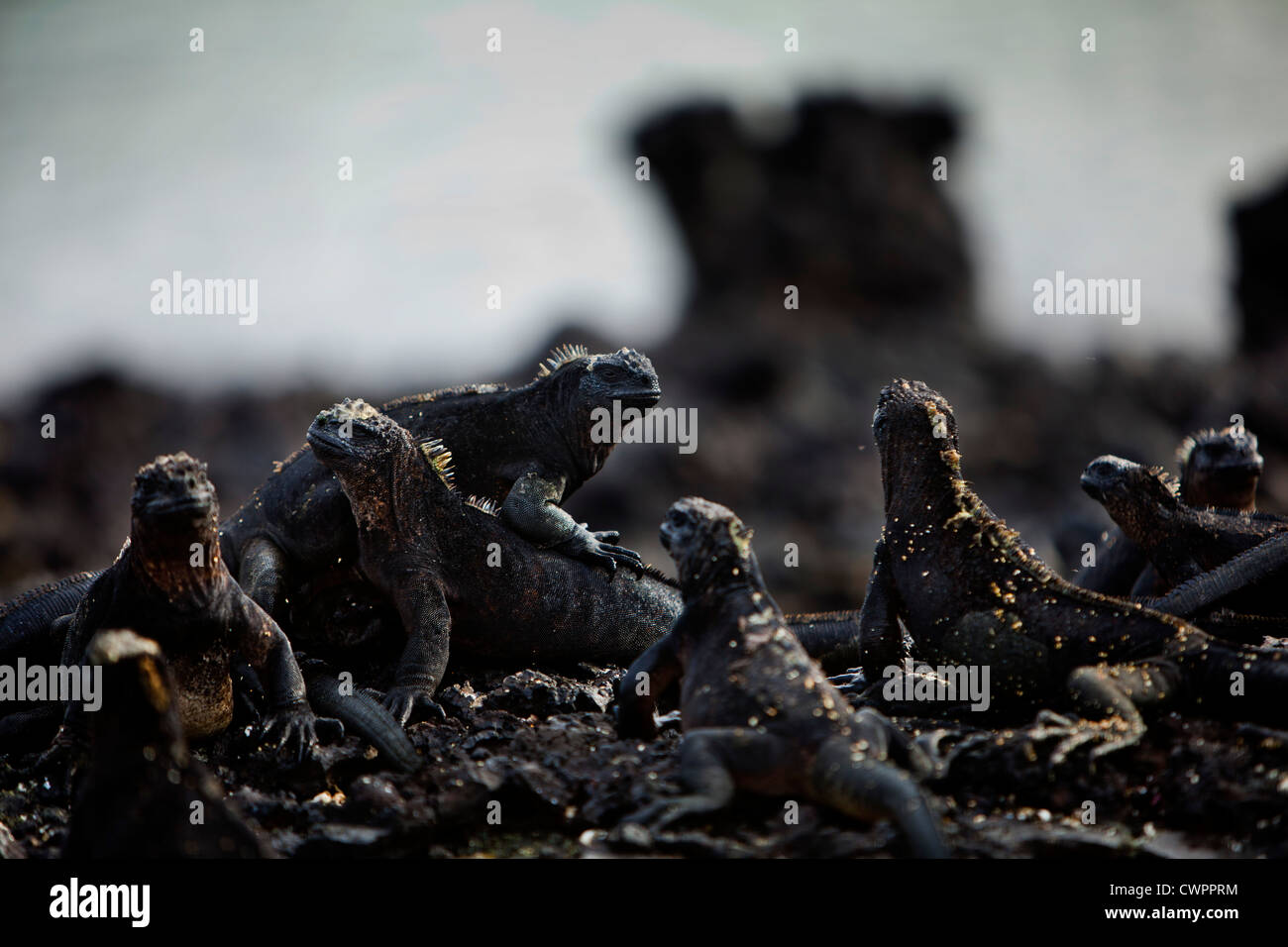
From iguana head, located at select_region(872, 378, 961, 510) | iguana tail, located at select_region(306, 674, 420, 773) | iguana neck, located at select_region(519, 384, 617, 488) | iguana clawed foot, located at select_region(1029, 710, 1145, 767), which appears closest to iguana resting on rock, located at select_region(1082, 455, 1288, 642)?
iguana head, located at select_region(872, 378, 961, 510)

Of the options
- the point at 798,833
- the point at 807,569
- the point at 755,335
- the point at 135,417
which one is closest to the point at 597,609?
the point at 798,833

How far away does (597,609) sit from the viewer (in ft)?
23.4

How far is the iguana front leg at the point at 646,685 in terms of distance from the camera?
17.3 ft

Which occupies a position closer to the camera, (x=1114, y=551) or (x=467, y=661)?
(x=467, y=661)

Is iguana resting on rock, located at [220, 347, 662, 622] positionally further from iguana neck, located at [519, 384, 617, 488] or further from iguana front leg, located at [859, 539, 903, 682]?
iguana front leg, located at [859, 539, 903, 682]

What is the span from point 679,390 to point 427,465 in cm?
3256

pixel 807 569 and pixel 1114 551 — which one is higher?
pixel 1114 551

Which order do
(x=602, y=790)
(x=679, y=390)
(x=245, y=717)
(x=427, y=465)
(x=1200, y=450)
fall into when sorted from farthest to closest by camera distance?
(x=679, y=390) < (x=1200, y=450) < (x=427, y=465) < (x=245, y=717) < (x=602, y=790)

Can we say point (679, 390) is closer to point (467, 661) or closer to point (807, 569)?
point (807, 569)

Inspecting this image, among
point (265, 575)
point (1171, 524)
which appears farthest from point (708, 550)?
point (1171, 524)

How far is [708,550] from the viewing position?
5.16m

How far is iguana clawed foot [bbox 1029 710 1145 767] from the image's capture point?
5.03m

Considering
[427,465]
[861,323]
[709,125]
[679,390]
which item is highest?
[709,125]

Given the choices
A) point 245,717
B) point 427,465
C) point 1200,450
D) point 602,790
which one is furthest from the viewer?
point 1200,450
